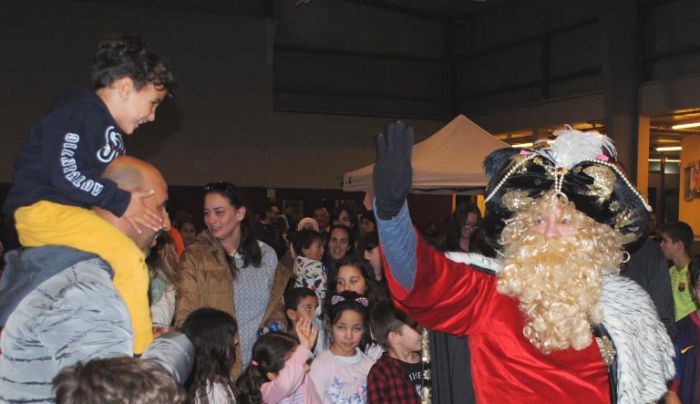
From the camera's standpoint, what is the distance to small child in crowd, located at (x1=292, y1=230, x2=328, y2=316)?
246 inches

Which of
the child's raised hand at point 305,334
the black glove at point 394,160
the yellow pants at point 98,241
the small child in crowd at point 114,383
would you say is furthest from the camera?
the child's raised hand at point 305,334

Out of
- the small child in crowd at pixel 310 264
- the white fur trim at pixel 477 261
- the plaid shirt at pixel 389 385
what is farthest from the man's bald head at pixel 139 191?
the small child in crowd at pixel 310 264

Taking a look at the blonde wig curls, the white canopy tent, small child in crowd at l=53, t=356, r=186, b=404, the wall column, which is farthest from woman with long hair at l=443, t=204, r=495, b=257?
the wall column

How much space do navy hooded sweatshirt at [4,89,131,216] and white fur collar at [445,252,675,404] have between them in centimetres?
131

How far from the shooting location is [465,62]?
61.0 ft

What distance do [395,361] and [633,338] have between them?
188 cm

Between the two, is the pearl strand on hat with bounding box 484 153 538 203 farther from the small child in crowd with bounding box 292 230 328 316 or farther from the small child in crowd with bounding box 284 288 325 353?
the small child in crowd with bounding box 292 230 328 316

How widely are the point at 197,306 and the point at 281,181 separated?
1285 cm

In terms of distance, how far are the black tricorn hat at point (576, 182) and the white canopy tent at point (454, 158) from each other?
652cm

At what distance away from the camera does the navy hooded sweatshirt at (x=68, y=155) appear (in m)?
2.30

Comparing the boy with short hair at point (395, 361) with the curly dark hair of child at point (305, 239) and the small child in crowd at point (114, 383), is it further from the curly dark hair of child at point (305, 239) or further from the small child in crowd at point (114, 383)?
the small child in crowd at point (114, 383)

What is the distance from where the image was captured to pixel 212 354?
12.1 ft

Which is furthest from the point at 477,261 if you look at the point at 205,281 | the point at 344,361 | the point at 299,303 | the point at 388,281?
the point at 299,303

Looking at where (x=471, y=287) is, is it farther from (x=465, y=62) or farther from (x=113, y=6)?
(x=465, y=62)
